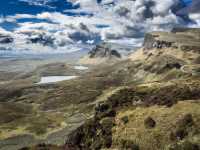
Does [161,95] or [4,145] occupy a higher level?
[161,95]

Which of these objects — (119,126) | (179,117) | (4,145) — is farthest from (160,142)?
(4,145)

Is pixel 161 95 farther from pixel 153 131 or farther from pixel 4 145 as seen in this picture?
pixel 4 145

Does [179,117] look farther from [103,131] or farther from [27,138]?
[27,138]

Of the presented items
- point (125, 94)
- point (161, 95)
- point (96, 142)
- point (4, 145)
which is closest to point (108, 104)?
point (125, 94)

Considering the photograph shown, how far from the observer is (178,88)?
8912 centimetres

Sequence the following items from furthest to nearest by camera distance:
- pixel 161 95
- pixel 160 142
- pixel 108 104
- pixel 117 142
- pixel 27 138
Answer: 1. pixel 27 138
2. pixel 108 104
3. pixel 161 95
4. pixel 117 142
5. pixel 160 142

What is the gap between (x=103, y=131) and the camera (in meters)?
77.3

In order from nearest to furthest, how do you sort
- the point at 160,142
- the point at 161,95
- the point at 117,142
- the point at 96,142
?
the point at 160,142, the point at 117,142, the point at 96,142, the point at 161,95

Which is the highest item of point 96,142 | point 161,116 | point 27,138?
point 161,116

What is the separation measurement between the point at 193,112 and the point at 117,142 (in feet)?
53.9

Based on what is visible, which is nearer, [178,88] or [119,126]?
[119,126]

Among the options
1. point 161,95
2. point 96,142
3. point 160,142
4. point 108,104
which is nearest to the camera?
point 160,142

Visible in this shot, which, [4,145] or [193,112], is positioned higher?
[193,112]

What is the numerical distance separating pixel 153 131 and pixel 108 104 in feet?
101
